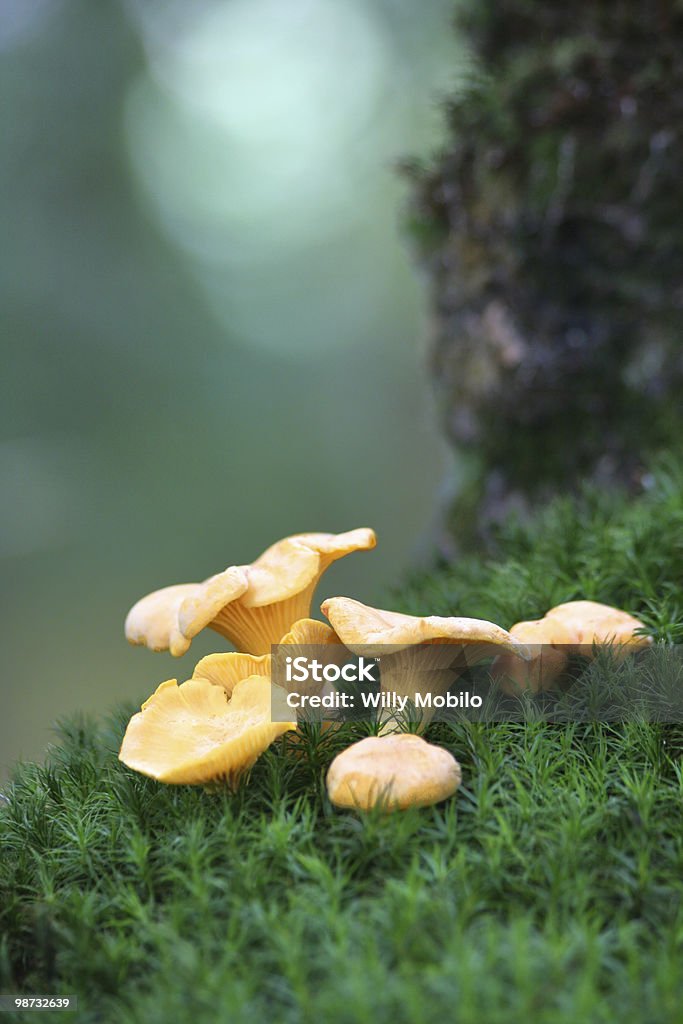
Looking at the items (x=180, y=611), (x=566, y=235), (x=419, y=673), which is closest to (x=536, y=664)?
(x=419, y=673)

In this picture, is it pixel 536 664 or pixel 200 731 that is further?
pixel 536 664

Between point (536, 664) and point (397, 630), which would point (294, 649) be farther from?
point (536, 664)

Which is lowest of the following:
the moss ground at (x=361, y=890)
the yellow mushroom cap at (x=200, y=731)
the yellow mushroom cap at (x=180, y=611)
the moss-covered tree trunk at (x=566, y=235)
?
the moss ground at (x=361, y=890)

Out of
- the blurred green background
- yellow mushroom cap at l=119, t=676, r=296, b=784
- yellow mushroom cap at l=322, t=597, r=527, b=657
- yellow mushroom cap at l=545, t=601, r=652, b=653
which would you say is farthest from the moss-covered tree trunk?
the blurred green background

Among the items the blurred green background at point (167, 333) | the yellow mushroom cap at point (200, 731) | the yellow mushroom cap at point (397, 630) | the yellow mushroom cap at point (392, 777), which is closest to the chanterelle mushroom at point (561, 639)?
the yellow mushroom cap at point (397, 630)

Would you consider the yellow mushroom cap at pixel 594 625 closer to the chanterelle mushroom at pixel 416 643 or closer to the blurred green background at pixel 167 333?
the chanterelle mushroom at pixel 416 643

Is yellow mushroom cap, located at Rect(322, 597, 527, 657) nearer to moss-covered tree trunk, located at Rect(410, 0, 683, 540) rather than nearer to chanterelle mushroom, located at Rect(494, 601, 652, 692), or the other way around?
chanterelle mushroom, located at Rect(494, 601, 652, 692)
